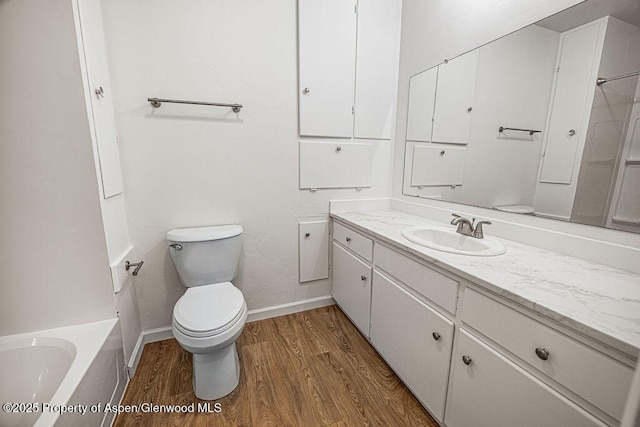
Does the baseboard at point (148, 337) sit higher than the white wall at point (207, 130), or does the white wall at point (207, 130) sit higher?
the white wall at point (207, 130)

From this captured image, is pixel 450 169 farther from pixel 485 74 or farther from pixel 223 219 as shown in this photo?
pixel 223 219

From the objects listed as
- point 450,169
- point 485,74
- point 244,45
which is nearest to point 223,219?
point 244,45

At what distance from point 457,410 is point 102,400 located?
4.79 ft

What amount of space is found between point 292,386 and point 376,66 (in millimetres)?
2178

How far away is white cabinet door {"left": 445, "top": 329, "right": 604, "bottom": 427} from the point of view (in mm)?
716

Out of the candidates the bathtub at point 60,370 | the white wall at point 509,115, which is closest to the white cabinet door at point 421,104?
the white wall at point 509,115

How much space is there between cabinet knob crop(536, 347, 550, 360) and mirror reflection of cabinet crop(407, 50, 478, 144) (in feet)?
3.99

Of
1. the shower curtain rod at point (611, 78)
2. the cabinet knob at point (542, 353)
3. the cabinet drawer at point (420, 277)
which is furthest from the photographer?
the cabinet drawer at point (420, 277)

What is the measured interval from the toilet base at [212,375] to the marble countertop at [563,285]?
1.06 meters

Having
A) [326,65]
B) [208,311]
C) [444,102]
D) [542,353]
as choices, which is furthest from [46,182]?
[444,102]

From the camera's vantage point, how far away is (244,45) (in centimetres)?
166

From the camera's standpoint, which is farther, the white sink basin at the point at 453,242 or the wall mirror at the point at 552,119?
the white sink basin at the point at 453,242

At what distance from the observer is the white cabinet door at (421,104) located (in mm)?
1805

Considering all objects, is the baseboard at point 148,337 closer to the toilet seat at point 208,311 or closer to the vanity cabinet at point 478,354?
the toilet seat at point 208,311
